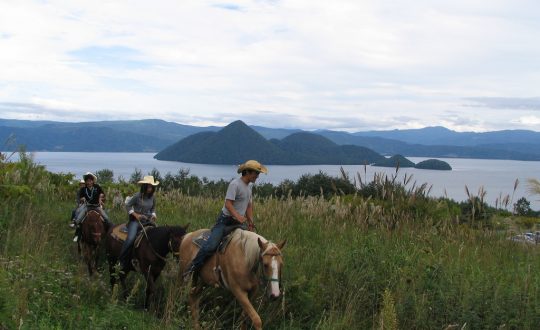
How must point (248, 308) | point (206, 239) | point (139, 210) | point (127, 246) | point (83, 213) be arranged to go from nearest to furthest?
point (248, 308), point (206, 239), point (127, 246), point (139, 210), point (83, 213)

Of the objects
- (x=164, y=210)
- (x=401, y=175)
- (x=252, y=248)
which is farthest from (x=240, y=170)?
(x=164, y=210)

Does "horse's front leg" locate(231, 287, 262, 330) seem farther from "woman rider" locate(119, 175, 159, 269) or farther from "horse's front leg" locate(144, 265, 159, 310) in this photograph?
"woman rider" locate(119, 175, 159, 269)

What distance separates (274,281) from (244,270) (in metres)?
0.73

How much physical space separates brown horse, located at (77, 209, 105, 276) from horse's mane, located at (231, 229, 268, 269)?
14.1 feet

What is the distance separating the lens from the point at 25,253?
325 inches

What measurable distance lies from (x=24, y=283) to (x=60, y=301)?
0.59 m

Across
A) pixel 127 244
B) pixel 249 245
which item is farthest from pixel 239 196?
pixel 127 244

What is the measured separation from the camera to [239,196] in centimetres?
805

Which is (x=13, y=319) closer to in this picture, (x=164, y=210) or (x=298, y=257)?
(x=298, y=257)

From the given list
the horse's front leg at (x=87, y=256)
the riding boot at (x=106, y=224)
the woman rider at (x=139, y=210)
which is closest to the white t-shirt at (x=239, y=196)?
the woman rider at (x=139, y=210)

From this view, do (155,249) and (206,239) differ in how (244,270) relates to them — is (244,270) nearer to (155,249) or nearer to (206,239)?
(206,239)

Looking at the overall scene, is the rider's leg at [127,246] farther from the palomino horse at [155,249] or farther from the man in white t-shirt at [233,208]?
the man in white t-shirt at [233,208]

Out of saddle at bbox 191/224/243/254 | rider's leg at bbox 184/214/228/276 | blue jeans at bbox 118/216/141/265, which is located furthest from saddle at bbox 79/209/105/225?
rider's leg at bbox 184/214/228/276

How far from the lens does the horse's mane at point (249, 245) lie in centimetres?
723
